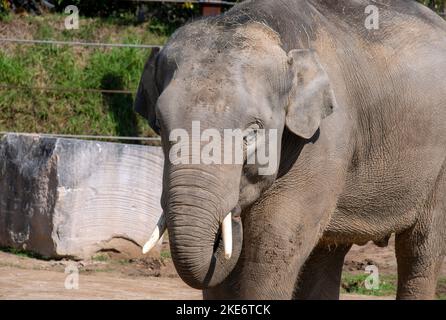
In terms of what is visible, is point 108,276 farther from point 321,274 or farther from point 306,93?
point 306,93

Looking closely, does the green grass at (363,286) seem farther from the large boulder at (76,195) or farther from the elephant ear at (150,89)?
the elephant ear at (150,89)

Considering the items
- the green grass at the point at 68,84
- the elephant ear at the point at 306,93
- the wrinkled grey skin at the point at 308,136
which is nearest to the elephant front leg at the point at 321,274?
the wrinkled grey skin at the point at 308,136

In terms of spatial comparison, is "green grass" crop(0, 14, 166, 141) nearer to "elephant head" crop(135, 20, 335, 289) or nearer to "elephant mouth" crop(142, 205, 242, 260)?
"elephant head" crop(135, 20, 335, 289)

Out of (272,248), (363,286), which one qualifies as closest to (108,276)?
(363,286)

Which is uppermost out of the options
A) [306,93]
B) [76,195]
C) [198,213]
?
[306,93]

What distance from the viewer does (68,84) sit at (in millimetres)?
11266

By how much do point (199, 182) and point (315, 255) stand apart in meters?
2.16

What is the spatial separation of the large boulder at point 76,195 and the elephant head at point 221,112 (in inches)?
161

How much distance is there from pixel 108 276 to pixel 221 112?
4289mm

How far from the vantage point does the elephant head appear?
4.30 m

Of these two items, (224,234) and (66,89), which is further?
(66,89)

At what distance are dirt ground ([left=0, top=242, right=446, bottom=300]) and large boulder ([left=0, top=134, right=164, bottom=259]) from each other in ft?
0.54

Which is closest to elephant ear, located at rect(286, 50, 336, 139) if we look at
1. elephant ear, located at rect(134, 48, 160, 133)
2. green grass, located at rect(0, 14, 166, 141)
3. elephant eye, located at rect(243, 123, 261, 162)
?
elephant eye, located at rect(243, 123, 261, 162)

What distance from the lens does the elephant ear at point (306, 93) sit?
188 inches
